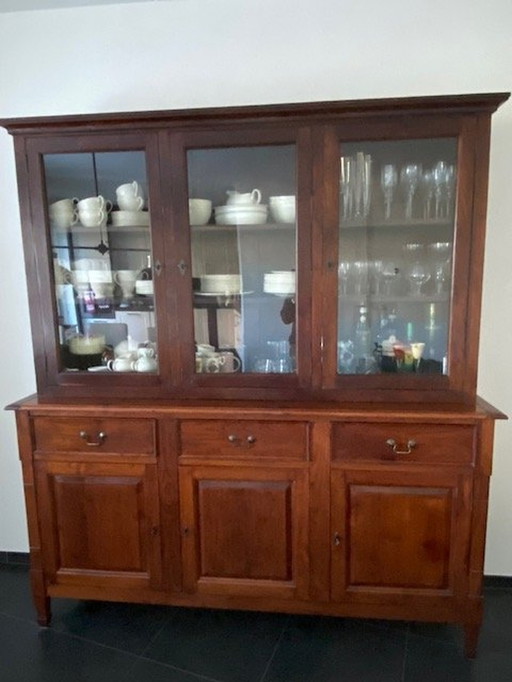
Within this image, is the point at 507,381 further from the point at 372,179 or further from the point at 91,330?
the point at 91,330

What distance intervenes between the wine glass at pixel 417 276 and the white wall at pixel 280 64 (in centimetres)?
37

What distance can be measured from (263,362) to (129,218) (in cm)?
74

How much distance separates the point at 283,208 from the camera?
1.63 meters

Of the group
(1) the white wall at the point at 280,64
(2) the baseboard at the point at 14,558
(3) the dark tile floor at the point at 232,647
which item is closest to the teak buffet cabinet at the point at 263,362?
(3) the dark tile floor at the point at 232,647

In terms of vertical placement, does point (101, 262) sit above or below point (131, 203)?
below

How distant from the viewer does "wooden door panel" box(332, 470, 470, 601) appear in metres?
1.55

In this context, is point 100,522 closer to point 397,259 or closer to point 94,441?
point 94,441

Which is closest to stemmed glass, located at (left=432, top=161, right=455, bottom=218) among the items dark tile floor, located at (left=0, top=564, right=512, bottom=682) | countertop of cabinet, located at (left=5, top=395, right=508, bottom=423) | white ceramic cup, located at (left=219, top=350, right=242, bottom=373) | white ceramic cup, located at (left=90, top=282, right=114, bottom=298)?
countertop of cabinet, located at (left=5, top=395, right=508, bottom=423)

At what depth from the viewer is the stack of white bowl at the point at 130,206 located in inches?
65.5

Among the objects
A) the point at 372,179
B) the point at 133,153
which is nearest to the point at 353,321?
the point at 372,179

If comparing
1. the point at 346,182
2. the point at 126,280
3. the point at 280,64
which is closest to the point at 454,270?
the point at 346,182

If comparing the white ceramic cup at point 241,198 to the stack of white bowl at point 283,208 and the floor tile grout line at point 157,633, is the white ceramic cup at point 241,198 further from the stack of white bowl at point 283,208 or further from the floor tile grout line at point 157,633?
the floor tile grout line at point 157,633

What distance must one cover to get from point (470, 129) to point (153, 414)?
1.41 metres

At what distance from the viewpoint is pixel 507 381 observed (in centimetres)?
186
